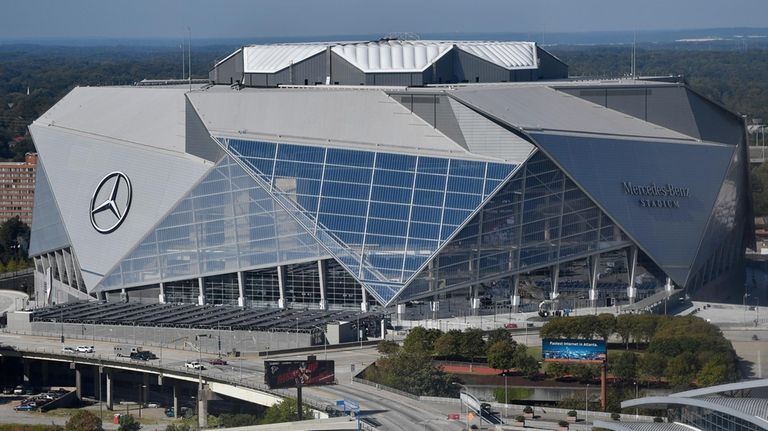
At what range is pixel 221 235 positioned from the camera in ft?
244

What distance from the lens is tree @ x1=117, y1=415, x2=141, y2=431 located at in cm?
5788

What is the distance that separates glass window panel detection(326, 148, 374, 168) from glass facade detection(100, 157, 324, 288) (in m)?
3.03

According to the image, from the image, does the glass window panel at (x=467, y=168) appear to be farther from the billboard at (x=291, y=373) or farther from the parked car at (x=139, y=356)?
the billboard at (x=291, y=373)

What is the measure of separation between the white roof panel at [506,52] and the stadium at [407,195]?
2646mm

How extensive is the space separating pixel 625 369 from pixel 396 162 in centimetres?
1637

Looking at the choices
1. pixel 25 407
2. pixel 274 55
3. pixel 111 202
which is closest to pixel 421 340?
pixel 25 407

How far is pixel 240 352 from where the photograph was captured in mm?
66938

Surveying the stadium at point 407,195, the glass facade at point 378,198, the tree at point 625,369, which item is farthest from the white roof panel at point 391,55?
the tree at point 625,369

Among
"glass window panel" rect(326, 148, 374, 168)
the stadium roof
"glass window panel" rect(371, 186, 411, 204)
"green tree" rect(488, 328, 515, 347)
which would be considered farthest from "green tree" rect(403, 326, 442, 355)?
the stadium roof

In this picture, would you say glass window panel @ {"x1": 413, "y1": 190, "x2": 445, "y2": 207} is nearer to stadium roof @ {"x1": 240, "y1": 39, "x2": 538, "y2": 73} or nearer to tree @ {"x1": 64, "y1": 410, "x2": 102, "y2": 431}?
stadium roof @ {"x1": 240, "y1": 39, "x2": 538, "y2": 73}

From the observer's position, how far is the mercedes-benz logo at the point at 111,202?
77.6 metres

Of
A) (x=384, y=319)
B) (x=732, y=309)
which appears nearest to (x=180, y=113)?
(x=384, y=319)

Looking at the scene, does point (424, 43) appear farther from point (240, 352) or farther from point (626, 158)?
point (240, 352)

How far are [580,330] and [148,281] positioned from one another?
2055 centimetres
